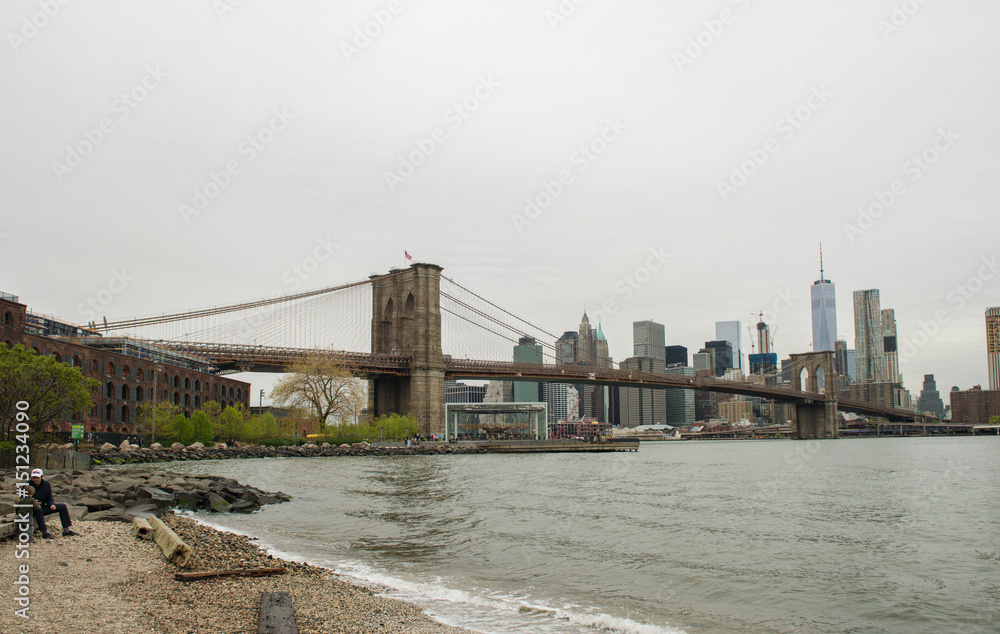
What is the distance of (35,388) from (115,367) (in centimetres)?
3470

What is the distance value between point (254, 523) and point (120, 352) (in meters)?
56.4

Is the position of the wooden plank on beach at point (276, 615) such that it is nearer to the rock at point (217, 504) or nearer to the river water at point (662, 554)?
the river water at point (662, 554)

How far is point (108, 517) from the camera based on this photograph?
51.2 feet

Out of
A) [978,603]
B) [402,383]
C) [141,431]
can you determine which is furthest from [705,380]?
[978,603]

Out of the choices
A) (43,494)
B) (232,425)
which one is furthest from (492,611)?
(232,425)

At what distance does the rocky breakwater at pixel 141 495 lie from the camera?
16.5 meters

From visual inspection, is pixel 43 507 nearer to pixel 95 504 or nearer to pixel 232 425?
pixel 95 504

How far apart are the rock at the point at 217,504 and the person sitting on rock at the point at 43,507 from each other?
870 cm

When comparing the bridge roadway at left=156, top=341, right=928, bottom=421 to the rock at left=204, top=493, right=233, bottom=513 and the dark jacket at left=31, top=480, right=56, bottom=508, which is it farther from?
the dark jacket at left=31, top=480, right=56, bottom=508

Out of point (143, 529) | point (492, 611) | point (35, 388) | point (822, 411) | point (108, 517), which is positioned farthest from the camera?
point (822, 411)

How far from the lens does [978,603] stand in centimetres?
1047

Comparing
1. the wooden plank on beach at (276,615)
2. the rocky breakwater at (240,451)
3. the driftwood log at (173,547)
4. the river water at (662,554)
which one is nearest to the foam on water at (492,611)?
the river water at (662,554)

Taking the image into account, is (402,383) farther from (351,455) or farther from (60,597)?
(60,597)

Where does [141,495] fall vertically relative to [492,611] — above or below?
above
